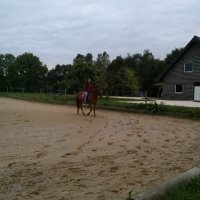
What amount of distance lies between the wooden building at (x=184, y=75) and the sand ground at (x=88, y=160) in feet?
98.6

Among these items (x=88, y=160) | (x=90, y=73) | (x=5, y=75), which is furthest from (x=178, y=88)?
(x=5, y=75)

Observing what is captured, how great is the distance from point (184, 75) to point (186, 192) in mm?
39919

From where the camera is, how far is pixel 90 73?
4022cm

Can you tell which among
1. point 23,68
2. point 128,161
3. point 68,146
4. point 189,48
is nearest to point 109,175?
point 128,161

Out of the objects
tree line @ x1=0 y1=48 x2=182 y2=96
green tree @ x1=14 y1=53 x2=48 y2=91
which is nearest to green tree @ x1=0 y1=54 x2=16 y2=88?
tree line @ x1=0 y1=48 x2=182 y2=96

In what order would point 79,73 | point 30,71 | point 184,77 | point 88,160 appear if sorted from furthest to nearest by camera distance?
point 30,71 → point 184,77 → point 79,73 → point 88,160

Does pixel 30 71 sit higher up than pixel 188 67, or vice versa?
pixel 30 71

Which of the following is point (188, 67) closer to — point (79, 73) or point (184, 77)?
point (184, 77)

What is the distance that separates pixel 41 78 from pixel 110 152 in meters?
85.1

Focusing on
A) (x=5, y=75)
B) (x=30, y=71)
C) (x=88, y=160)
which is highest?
(x=30, y=71)

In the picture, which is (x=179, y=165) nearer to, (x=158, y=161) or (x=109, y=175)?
(x=158, y=161)

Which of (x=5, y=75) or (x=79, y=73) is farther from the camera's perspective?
(x=5, y=75)

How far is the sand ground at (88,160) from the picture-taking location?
21.0ft

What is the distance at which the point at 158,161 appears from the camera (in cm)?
878
